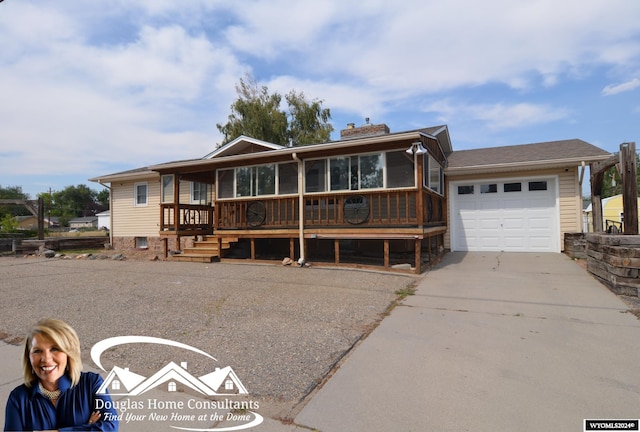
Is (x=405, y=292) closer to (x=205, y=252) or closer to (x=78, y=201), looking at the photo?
(x=205, y=252)

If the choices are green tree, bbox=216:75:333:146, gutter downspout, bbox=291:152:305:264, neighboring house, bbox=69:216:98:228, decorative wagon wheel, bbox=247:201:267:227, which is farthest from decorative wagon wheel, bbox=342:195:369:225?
neighboring house, bbox=69:216:98:228

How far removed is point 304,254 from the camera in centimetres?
979

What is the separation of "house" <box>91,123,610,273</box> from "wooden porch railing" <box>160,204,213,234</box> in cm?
6

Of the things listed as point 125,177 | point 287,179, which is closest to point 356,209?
point 287,179

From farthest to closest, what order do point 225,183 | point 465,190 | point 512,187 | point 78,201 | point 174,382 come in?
point 78,201 < point 465,190 < point 225,183 < point 512,187 < point 174,382

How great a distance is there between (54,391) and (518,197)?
11.9 metres

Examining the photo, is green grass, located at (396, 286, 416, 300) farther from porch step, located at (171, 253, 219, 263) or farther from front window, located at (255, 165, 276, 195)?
porch step, located at (171, 253, 219, 263)

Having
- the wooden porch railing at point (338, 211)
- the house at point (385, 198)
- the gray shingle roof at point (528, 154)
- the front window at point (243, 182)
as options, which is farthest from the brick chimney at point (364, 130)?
the front window at point (243, 182)

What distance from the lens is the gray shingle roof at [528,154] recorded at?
33.2 feet

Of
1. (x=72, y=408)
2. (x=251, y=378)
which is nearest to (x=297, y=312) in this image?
(x=251, y=378)

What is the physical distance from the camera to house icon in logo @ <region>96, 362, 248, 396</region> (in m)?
2.93

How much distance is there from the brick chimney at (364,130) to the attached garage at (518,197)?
306 centimetres

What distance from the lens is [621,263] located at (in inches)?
221

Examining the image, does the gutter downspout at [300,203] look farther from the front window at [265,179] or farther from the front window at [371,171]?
the front window at [371,171]
